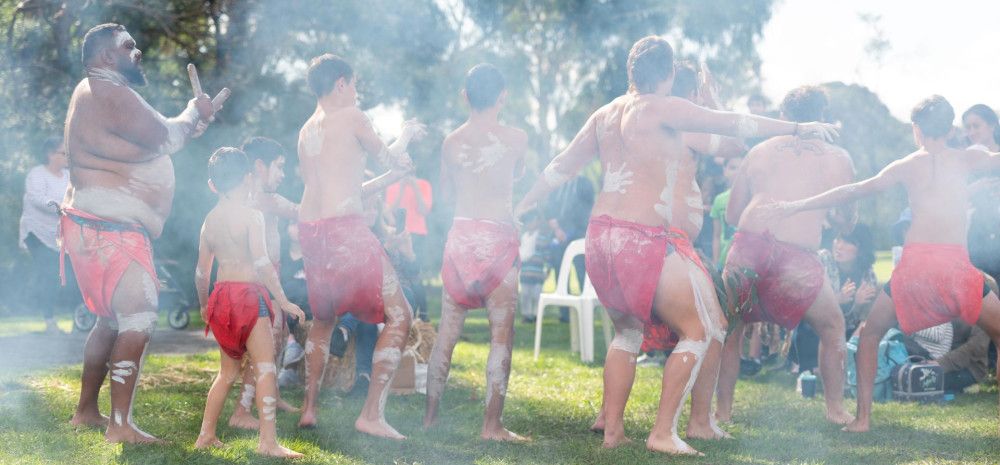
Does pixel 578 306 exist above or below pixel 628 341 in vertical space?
above

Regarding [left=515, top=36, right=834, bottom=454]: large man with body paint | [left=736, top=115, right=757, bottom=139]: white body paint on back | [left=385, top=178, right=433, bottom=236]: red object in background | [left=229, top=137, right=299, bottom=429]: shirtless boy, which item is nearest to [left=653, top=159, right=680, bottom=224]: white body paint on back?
[left=515, top=36, right=834, bottom=454]: large man with body paint

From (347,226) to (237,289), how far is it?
64 cm

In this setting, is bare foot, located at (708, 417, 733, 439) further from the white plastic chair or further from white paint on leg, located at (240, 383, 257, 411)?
the white plastic chair

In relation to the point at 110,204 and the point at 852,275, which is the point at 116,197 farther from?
the point at 852,275

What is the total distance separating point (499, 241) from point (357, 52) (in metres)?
4.45

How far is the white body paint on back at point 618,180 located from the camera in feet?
14.6

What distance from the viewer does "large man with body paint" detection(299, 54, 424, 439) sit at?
4.94m

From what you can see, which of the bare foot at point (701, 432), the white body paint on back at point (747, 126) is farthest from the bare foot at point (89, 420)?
the white body paint on back at point (747, 126)

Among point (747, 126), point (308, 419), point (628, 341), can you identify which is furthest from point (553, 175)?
point (308, 419)

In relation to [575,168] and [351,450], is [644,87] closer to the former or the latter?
[575,168]

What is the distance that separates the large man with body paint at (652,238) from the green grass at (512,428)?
313 mm

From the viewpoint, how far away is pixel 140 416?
5.30 meters

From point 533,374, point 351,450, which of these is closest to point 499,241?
point 351,450

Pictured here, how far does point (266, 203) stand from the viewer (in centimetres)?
541
